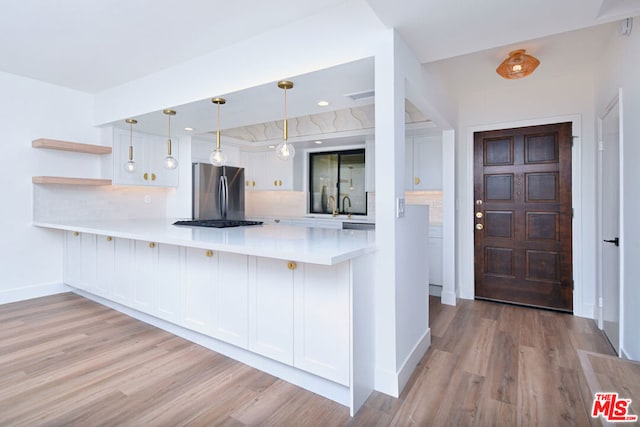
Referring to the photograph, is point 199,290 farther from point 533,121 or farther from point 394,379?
point 533,121

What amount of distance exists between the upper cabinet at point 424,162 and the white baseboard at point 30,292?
457cm

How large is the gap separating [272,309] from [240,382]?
0.51m

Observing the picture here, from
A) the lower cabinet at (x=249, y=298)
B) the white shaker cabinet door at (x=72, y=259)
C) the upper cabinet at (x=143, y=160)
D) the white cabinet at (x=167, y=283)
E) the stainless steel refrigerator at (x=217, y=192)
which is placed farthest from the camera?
the stainless steel refrigerator at (x=217, y=192)

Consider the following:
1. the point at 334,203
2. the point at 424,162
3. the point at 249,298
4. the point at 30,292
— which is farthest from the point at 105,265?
the point at 424,162

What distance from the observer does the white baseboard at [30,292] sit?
3773mm

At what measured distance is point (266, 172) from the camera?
19.0 ft

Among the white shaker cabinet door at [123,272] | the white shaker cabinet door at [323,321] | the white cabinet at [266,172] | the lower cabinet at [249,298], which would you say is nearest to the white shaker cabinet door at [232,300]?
Answer: the lower cabinet at [249,298]

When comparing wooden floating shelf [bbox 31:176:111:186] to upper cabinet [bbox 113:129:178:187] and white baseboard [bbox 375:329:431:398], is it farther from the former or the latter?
white baseboard [bbox 375:329:431:398]

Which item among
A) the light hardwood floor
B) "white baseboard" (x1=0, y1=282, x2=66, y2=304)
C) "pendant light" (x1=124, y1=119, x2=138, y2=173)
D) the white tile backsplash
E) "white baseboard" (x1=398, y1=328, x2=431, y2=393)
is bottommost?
the light hardwood floor

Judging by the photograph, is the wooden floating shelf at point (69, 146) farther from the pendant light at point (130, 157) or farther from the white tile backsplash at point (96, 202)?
the white tile backsplash at point (96, 202)

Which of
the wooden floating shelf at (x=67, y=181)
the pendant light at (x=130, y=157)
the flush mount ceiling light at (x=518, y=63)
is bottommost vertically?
the wooden floating shelf at (x=67, y=181)

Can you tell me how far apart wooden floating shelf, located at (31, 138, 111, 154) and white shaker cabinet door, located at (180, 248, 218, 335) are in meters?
2.40

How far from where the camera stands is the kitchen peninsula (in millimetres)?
1914

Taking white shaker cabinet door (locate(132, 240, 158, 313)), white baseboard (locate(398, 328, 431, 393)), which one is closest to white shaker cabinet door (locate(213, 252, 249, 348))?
white shaker cabinet door (locate(132, 240, 158, 313))
